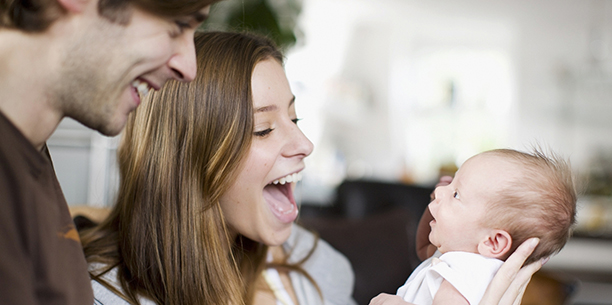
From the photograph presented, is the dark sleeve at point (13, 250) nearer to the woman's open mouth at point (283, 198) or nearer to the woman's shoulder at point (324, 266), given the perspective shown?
the woman's open mouth at point (283, 198)

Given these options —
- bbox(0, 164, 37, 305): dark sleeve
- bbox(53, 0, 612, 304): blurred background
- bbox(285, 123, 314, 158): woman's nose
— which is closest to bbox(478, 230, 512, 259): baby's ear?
bbox(285, 123, 314, 158): woman's nose

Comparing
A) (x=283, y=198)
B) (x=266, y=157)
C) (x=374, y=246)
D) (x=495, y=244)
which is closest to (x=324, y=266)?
(x=283, y=198)

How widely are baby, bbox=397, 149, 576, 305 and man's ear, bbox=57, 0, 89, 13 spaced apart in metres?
0.66

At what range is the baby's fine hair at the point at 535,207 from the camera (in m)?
0.85

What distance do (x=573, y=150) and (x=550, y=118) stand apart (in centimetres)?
37

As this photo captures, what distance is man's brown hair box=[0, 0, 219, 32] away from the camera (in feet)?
1.88

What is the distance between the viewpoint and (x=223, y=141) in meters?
1.02

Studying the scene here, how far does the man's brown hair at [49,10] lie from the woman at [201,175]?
0.39m

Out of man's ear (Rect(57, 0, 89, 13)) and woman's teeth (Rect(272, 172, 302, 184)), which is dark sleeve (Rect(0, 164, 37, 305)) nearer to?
man's ear (Rect(57, 0, 89, 13))

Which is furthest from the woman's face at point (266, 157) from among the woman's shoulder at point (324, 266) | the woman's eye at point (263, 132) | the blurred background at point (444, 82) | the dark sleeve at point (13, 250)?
the blurred background at point (444, 82)

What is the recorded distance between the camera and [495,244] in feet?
2.88

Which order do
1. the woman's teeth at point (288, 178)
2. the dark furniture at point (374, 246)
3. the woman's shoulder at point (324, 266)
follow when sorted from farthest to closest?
the dark furniture at point (374, 246) → the woman's shoulder at point (324, 266) → the woman's teeth at point (288, 178)

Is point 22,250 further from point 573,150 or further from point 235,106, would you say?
point 573,150

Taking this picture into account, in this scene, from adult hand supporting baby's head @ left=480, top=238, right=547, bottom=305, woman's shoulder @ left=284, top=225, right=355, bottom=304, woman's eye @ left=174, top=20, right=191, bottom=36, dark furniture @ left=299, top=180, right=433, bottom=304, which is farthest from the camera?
dark furniture @ left=299, top=180, right=433, bottom=304
